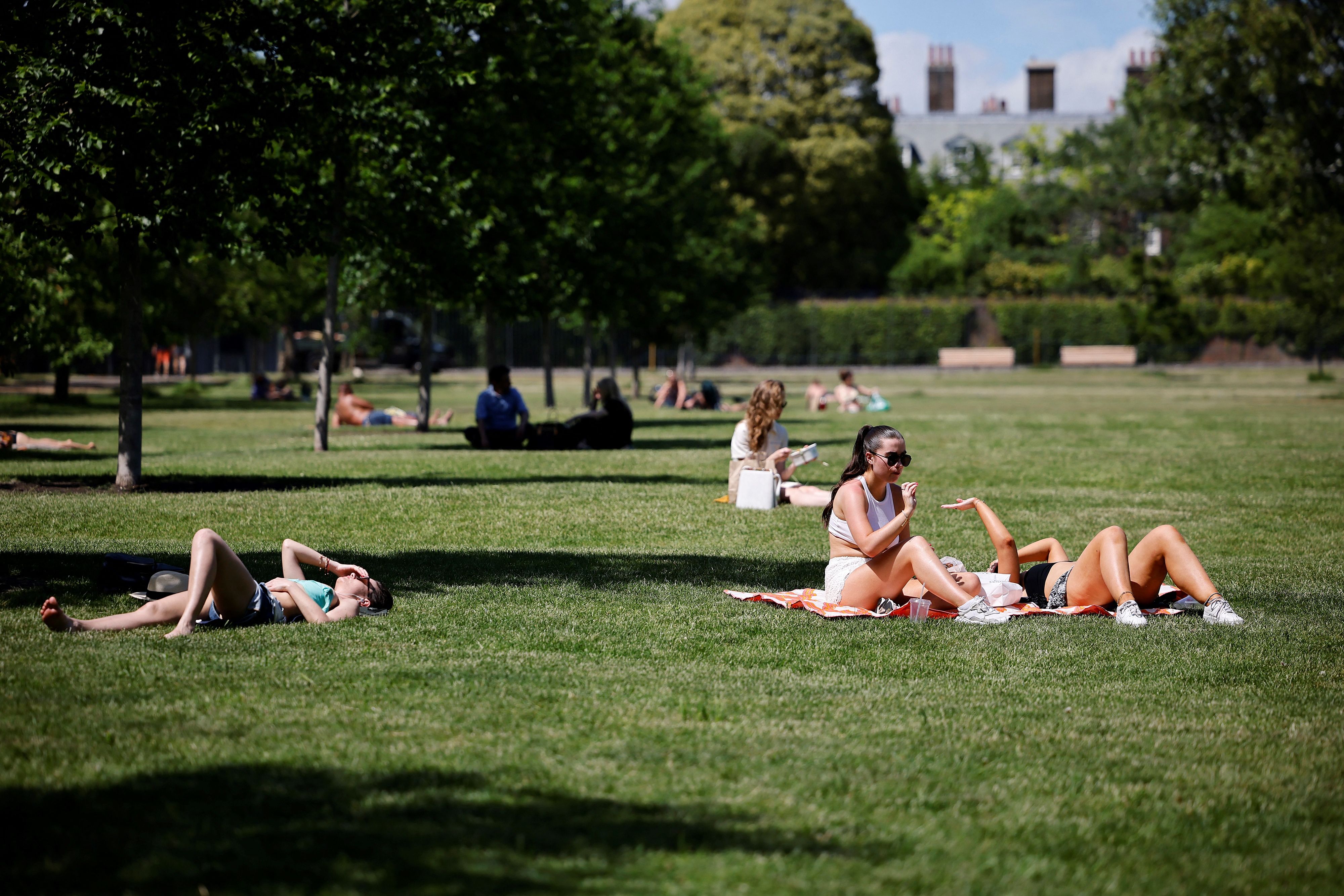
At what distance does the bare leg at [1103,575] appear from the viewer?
28.1 feet

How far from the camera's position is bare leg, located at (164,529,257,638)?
7484 millimetres

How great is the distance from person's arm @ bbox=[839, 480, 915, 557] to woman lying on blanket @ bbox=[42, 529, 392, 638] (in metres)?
2.83

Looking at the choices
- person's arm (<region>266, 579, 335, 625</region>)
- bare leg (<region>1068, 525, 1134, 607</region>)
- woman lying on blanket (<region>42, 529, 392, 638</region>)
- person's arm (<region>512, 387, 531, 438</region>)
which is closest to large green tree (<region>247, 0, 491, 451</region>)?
person's arm (<region>512, 387, 531, 438</region>)

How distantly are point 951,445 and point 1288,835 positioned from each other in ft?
59.9

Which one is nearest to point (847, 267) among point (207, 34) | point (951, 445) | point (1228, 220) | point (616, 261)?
point (1228, 220)

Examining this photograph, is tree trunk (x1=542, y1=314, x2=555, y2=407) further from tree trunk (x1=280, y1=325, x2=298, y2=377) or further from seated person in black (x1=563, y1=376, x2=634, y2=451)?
tree trunk (x1=280, y1=325, x2=298, y2=377)

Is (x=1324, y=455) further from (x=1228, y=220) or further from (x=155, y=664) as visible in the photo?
(x=1228, y=220)

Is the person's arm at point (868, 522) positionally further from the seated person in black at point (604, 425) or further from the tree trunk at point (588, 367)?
the tree trunk at point (588, 367)

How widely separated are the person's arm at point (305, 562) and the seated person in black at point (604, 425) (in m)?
13.1

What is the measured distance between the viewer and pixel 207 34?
44.4 ft

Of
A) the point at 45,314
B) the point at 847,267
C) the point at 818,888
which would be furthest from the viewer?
the point at 847,267

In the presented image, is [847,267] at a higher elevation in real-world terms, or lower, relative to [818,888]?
higher

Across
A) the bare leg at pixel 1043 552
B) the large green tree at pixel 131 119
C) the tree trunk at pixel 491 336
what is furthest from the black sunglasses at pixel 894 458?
the tree trunk at pixel 491 336

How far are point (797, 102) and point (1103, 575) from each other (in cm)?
6748
